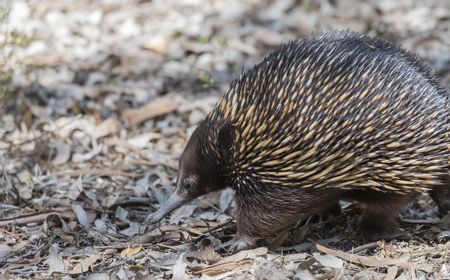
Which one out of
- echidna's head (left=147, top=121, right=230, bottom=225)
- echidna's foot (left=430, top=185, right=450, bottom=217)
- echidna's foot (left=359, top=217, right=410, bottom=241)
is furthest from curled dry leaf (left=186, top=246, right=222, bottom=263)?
echidna's foot (left=430, top=185, right=450, bottom=217)

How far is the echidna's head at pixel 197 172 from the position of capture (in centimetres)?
522

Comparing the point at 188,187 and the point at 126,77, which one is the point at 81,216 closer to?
the point at 188,187

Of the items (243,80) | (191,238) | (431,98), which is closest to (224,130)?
(243,80)

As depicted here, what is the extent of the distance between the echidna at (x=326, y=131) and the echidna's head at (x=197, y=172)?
17 mm

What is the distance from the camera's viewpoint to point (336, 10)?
32.6 feet

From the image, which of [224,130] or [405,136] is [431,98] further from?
[224,130]

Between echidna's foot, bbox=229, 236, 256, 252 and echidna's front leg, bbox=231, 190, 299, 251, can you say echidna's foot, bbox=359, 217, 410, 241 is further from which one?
echidna's foot, bbox=229, 236, 256, 252

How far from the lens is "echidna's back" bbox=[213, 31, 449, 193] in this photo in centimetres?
479

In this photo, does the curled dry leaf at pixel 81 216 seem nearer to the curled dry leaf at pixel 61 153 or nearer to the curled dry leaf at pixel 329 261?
the curled dry leaf at pixel 61 153

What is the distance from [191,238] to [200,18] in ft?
15.5

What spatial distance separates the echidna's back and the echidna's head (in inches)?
10.5

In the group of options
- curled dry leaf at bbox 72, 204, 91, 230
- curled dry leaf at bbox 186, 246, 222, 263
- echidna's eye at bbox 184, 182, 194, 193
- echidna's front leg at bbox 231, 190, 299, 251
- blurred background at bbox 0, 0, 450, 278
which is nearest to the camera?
curled dry leaf at bbox 186, 246, 222, 263

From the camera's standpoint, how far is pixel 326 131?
479 centimetres

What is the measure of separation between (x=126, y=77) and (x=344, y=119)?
410 cm
